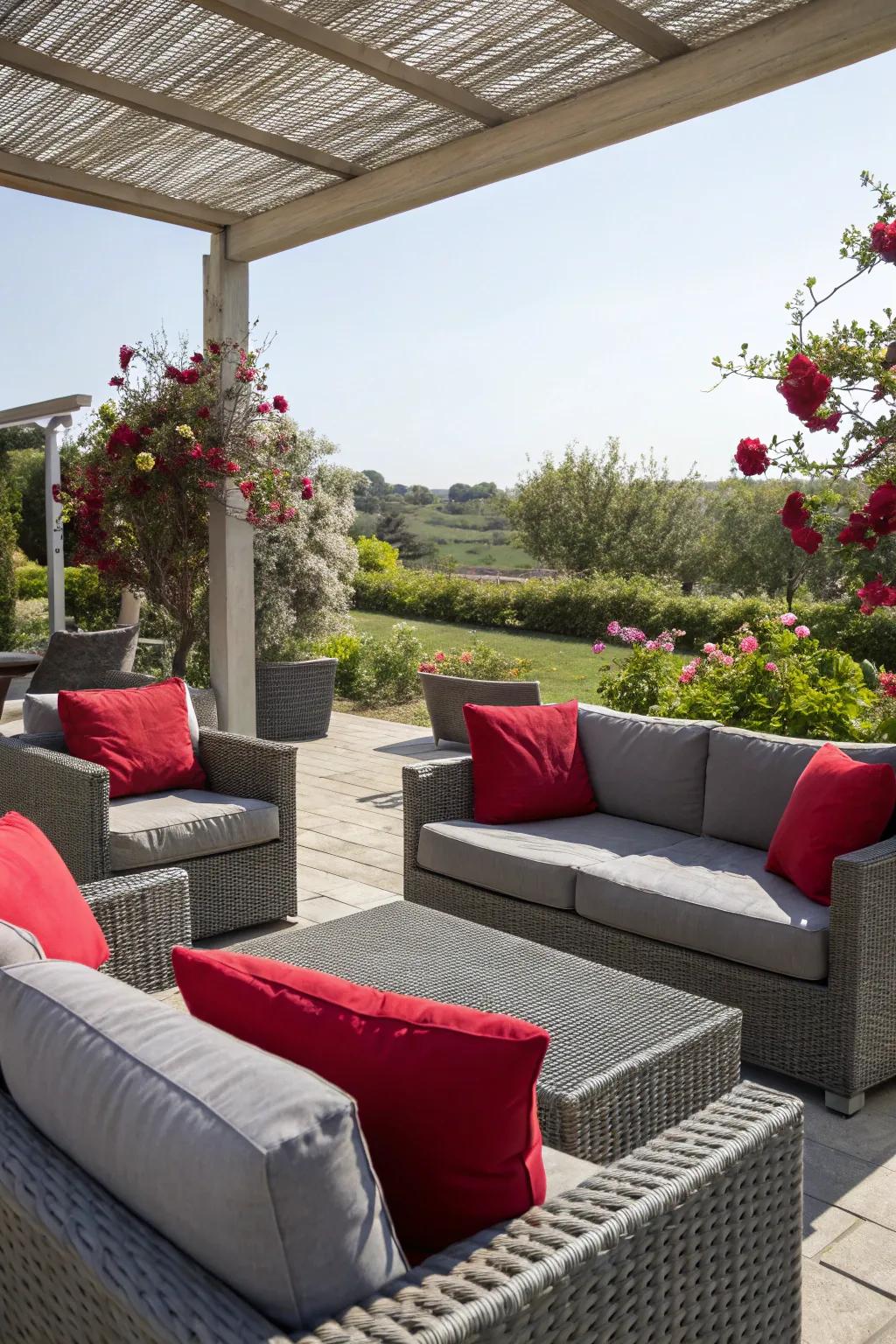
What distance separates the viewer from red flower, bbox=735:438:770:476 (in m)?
3.19

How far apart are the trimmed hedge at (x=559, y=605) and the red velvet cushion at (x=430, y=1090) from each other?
12743 millimetres

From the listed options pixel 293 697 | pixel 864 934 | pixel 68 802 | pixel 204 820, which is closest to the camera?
pixel 864 934

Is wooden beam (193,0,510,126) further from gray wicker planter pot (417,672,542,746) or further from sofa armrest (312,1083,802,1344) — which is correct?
sofa armrest (312,1083,802,1344)

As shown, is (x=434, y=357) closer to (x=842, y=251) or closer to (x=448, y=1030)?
(x=842, y=251)

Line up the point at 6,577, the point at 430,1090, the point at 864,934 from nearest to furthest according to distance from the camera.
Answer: the point at 430,1090
the point at 864,934
the point at 6,577

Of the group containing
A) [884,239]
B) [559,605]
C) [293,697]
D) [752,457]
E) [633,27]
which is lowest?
[293,697]

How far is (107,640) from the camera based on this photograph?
5.64 metres

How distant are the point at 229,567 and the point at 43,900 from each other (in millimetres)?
4044

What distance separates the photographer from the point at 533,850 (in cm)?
335

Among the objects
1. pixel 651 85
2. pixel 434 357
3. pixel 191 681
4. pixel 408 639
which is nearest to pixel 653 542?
pixel 434 357

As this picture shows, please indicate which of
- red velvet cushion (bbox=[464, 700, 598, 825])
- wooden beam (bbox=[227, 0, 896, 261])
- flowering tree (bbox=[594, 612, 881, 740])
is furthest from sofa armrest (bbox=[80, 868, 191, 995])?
wooden beam (bbox=[227, 0, 896, 261])

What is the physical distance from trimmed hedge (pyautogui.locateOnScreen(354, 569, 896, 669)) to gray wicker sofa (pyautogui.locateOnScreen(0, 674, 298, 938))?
34.4ft

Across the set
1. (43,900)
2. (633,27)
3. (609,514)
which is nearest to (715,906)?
(43,900)

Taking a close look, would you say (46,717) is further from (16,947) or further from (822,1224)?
(822,1224)
